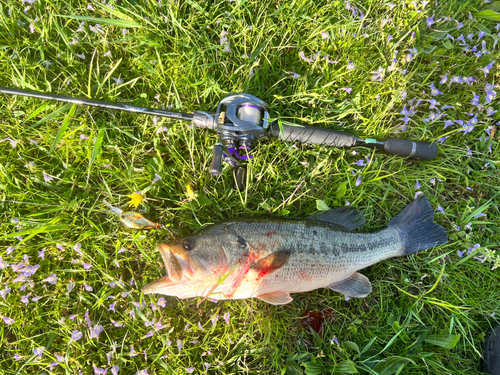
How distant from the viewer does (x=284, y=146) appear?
3.02 m

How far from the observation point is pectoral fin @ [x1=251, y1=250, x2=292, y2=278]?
2414mm

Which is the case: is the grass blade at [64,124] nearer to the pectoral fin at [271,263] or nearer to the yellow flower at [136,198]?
the yellow flower at [136,198]

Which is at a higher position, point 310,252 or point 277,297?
point 310,252

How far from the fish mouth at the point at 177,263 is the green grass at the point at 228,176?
63 centimetres

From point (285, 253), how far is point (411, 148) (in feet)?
5.90

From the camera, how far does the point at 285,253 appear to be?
97.3 inches

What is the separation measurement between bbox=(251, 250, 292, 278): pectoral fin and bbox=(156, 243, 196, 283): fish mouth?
0.54m

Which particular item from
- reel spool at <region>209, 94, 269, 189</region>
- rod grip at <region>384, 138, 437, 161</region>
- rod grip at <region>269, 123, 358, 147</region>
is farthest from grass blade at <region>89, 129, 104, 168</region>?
rod grip at <region>384, 138, 437, 161</region>

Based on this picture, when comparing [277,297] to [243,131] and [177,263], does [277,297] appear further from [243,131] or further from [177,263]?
[243,131]

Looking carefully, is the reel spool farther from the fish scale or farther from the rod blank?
the fish scale

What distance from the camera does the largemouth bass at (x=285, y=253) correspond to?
89.7 inches

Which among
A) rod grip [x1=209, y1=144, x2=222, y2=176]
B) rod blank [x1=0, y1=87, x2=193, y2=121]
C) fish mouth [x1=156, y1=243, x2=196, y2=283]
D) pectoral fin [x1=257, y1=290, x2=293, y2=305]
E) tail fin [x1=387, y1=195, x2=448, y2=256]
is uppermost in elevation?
rod blank [x1=0, y1=87, x2=193, y2=121]

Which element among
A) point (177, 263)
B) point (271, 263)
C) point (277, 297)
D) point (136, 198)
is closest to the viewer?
point (177, 263)

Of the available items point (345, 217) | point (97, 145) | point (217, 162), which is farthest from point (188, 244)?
point (345, 217)
